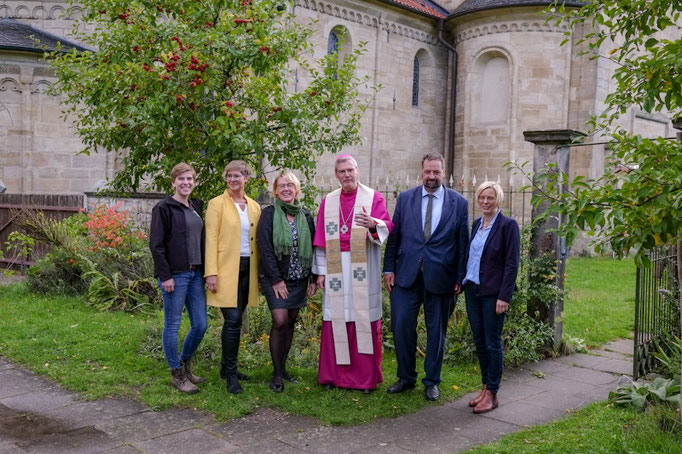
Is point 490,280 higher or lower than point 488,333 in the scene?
higher

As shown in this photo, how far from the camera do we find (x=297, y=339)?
724cm

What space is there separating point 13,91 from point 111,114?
30.9 ft

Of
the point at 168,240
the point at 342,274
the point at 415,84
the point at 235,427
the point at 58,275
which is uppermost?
the point at 415,84

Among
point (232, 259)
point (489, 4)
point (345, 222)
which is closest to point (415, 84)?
point (489, 4)

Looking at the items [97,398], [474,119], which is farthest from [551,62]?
[97,398]

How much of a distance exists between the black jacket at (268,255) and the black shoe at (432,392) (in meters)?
1.57

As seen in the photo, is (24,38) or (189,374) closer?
(189,374)

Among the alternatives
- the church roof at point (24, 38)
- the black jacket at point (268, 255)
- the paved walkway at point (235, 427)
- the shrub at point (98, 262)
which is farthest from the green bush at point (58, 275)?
the church roof at point (24, 38)

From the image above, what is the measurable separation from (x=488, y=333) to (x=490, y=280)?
443 millimetres

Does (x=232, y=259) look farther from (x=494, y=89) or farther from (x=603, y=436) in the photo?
(x=494, y=89)

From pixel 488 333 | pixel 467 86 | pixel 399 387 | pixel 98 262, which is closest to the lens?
pixel 488 333

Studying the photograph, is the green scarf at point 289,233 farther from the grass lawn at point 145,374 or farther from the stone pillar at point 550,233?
the stone pillar at point 550,233

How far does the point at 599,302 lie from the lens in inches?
430

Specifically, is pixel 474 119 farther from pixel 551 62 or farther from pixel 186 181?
pixel 186 181
